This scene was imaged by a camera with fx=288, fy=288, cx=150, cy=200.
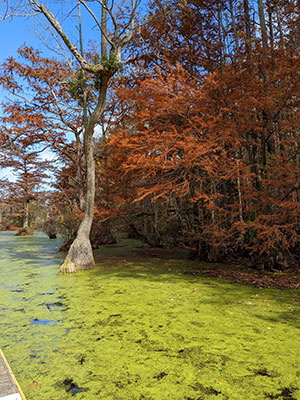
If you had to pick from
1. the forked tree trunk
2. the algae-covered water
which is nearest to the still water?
the algae-covered water

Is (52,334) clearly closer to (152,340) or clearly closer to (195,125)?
(152,340)

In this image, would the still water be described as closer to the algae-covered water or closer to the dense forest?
the algae-covered water

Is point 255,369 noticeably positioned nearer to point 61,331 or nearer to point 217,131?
point 61,331

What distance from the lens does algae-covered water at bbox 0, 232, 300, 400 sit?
Result: 178cm

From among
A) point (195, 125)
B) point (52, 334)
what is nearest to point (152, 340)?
point (52, 334)

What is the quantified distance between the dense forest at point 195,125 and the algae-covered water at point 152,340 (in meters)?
1.61

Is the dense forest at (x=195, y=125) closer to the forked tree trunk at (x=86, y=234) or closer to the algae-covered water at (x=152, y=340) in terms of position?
the forked tree trunk at (x=86, y=234)

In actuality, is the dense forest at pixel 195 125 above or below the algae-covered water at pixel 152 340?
above

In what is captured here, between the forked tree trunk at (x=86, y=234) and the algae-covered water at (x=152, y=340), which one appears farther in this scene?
the forked tree trunk at (x=86, y=234)

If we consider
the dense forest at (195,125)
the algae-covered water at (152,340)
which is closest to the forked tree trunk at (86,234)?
the dense forest at (195,125)

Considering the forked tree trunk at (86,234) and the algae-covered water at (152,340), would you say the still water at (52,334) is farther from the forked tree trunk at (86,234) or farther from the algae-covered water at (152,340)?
the forked tree trunk at (86,234)

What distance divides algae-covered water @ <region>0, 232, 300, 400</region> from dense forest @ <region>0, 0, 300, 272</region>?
1.61 meters

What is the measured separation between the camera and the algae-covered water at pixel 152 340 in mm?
1781

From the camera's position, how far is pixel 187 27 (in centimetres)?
705
